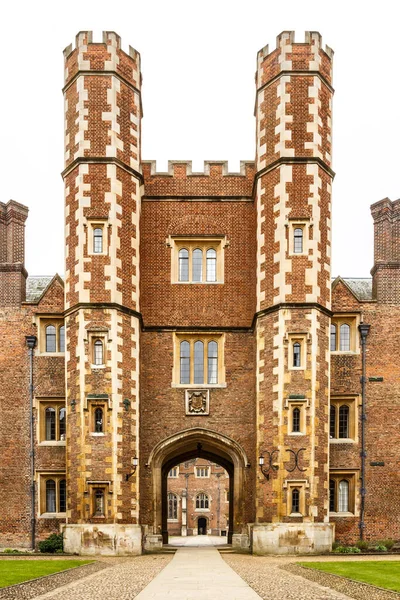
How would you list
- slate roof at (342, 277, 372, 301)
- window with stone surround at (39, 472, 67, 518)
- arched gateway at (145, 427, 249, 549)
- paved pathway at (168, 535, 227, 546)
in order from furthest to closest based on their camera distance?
1. paved pathway at (168, 535, 227, 546)
2. slate roof at (342, 277, 372, 301)
3. window with stone surround at (39, 472, 67, 518)
4. arched gateway at (145, 427, 249, 549)

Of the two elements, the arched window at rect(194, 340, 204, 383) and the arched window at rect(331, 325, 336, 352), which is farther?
the arched window at rect(331, 325, 336, 352)

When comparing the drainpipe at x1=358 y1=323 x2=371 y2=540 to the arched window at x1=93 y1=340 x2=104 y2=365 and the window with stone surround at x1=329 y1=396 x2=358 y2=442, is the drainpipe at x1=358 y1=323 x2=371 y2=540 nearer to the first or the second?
the window with stone surround at x1=329 y1=396 x2=358 y2=442

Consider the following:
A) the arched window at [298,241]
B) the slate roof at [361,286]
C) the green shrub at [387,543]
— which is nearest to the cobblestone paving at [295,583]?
the green shrub at [387,543]

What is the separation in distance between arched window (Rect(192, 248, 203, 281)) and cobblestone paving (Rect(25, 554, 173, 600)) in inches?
410

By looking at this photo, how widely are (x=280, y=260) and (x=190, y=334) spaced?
4.45 metres

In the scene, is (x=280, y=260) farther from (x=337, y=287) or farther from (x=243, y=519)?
(x=243, y=519)

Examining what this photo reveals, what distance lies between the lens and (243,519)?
2950 cm

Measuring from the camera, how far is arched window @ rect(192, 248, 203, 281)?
31.3m

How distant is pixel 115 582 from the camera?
18.5 metres

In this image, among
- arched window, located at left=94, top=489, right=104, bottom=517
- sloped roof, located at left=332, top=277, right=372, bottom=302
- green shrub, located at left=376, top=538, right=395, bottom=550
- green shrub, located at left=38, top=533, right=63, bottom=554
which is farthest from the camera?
sloped roof, located at left=332, top=277, right=372, bottom=302

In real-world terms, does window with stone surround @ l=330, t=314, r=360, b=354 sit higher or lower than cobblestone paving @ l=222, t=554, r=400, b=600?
higher

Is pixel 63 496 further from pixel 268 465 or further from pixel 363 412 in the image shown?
pixel 363 412

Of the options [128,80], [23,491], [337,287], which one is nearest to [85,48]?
[128,80]

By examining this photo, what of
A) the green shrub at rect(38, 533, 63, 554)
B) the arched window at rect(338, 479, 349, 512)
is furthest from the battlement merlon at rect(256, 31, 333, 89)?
the green shrub at rect(38, 533, 63, 554)
